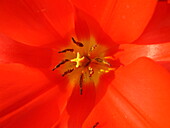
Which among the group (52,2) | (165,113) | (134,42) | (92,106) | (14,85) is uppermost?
(52,2)

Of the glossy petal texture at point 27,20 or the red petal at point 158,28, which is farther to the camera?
the red petal at point 158,28

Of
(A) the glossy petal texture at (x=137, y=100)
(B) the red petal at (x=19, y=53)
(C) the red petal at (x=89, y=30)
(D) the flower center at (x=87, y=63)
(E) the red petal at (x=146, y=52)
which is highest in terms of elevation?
(B) the red petal at (x=19, y=53)

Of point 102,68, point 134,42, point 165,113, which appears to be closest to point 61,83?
point 102,68

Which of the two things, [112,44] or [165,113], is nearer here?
[165,113]

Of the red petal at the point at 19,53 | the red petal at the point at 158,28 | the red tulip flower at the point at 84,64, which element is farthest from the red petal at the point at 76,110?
the red petal at the point at 158,28

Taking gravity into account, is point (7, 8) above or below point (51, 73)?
above

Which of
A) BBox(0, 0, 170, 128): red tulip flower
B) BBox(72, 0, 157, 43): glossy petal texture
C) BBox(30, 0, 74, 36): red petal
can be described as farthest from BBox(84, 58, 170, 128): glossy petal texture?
BBox(30, 0, 74, 36): red petal

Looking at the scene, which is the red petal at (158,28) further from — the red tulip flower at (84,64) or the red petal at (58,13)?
the red petal at (58,13)

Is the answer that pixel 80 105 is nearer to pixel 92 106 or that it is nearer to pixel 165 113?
pixel 92 106
